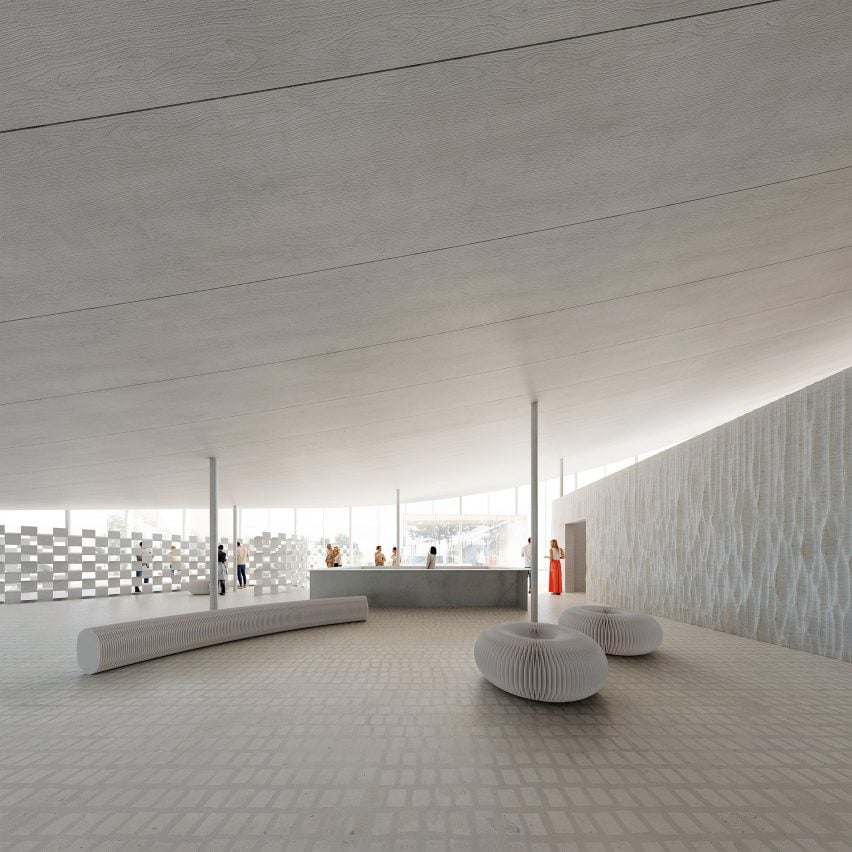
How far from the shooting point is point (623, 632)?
6.40 m

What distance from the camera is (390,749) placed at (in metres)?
3.69

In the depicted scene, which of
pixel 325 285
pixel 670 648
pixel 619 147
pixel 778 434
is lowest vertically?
pixel 670 648

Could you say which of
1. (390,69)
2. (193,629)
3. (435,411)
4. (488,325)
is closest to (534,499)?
(435,411)

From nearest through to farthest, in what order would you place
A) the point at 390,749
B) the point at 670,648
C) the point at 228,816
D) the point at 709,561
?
the point at 228,816, the point at 390,749, the point at 670,648, the point at 709,561

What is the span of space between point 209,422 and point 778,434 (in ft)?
23.8

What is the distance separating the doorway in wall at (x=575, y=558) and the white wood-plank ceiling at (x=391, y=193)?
10.8m

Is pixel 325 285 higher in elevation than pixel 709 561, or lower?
higher

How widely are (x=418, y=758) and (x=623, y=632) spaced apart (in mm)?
3622

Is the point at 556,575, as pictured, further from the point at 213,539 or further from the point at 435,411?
the point at 213,539

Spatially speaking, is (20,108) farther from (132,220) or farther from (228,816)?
(228,816)

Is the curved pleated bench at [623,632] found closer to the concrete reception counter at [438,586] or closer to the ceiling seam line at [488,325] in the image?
the ceiling seam line at [488,325]

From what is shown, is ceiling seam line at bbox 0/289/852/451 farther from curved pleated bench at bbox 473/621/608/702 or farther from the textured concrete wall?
curved pleated bench at bbox 473/621/608/702

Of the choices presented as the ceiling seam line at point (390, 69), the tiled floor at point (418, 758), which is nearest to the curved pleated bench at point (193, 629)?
the tiled floor at point (418, 758)

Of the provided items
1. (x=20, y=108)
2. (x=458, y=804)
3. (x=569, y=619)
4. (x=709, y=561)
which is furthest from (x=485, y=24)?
(x=709, y=561)
